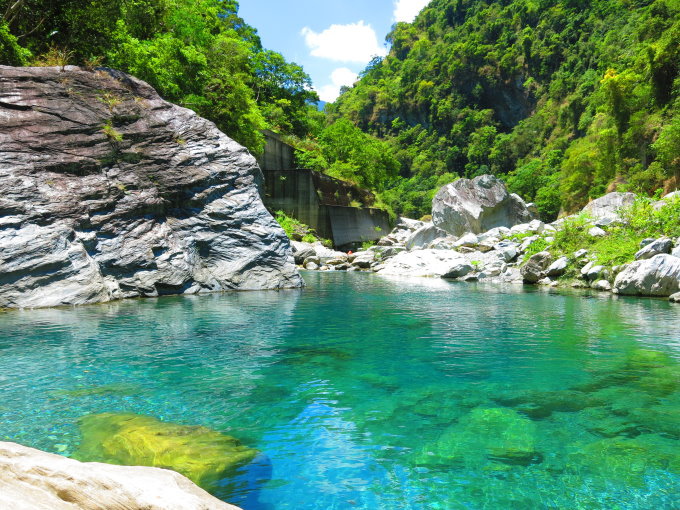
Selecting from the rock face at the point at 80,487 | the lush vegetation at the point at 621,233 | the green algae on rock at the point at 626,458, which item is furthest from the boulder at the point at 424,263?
the rock face at the point at 80,487

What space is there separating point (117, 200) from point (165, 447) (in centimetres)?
1117

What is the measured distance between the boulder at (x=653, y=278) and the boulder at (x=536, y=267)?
423cm

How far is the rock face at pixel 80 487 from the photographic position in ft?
5.56

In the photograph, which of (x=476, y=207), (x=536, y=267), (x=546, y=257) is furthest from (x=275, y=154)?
(x=536, y=267)

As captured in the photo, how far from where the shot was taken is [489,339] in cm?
798

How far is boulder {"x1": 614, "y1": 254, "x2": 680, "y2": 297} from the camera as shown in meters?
13.3

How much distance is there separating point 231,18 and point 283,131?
45.8 ft

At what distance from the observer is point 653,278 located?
1362 centimetres

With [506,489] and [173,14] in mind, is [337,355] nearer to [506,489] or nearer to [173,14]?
[506,489]

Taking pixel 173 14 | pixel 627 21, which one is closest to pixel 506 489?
pixel 173 14

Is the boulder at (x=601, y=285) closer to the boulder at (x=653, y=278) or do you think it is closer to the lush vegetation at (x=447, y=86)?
the boulder at (x=653, y=278)

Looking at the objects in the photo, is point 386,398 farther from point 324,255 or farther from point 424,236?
point 424,236

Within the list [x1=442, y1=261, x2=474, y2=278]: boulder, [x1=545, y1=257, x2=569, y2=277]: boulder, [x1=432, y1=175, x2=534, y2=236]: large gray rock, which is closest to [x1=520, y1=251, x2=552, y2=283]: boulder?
[x1=545, y1=257, x2=569, y2=277]: boulder

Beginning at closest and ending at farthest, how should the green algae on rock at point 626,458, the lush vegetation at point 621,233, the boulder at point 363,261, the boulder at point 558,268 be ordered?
the green algae on rock at point 626,458
the lush vegetation at point 621,233
the boulder at point 558,268
the boulder at point 363,261
